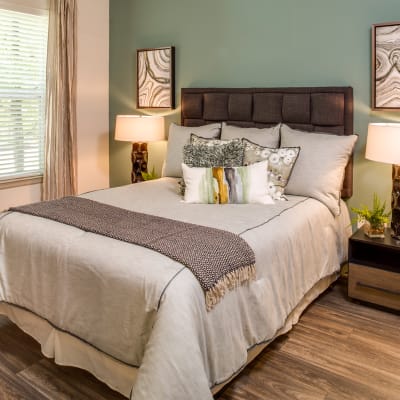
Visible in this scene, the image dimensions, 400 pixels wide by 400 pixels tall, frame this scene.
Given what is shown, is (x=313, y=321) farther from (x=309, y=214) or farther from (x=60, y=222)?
(x=60, y=222)

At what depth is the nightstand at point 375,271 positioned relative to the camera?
8.93 feet

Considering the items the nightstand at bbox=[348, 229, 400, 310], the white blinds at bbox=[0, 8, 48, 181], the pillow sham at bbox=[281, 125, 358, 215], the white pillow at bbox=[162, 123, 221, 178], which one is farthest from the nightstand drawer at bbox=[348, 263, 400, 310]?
the white blinds at bbox=[0, 8, 48, 181]

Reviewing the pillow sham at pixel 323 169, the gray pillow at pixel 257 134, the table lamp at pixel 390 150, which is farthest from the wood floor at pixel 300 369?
the gray pillow at pixel 257 134

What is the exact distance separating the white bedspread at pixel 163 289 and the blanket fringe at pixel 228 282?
3cm

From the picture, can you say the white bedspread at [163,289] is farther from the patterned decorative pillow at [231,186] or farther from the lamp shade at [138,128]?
the lamp shade at [138,128]

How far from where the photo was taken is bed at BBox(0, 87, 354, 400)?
1628 millimetres

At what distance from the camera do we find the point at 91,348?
1964 mm

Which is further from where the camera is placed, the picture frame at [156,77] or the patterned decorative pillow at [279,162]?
the picture frame at [156,77]

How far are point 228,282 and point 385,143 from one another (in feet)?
4.79

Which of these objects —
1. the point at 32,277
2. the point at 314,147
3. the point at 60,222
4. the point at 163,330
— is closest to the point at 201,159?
the point at 314,147

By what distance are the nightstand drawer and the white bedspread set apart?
23cm

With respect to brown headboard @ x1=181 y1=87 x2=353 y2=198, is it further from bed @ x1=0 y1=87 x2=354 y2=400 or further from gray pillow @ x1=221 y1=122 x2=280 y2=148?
bed @ x1=0 y1=87 x2=354 y2=400

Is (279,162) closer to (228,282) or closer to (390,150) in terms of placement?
(390,150)

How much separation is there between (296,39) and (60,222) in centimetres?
230
